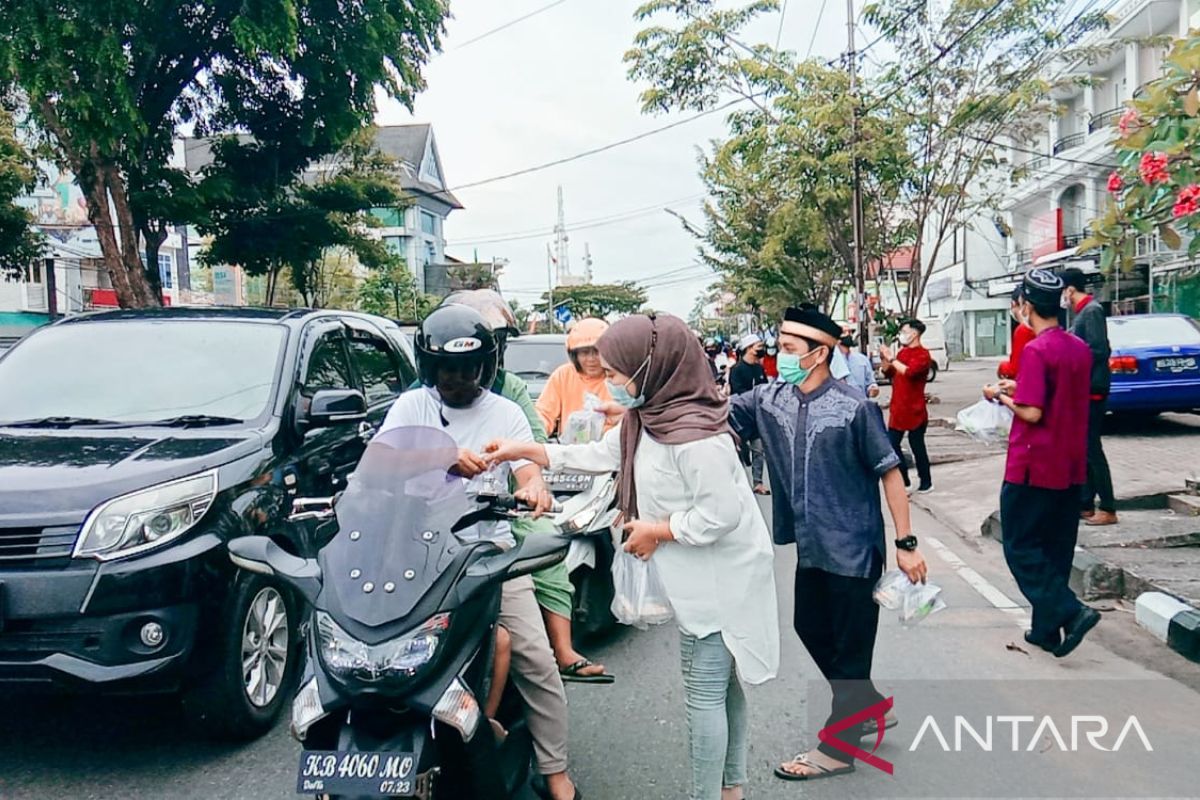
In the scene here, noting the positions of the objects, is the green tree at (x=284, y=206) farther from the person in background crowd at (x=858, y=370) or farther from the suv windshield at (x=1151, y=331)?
the suv windshield at (x=1151, y=331)

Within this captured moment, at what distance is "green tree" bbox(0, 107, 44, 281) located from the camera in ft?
57.1

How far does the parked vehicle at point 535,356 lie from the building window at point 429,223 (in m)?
41.0

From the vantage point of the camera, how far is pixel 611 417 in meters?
5.03

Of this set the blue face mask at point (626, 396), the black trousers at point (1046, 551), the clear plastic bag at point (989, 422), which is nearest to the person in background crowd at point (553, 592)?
the blue face mask at point (626, 396)

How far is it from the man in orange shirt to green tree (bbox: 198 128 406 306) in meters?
12.8

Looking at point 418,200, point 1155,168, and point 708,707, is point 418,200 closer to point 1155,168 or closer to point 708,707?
point 1155,168

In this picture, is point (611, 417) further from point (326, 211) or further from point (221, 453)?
point (326, 211)

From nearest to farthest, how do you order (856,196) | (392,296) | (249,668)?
1. (249,668)
2. (856,196)
3. (392,296)

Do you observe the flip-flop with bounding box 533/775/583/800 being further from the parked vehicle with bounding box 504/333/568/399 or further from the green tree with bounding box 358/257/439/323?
the green tree with bounding box 358/257/439/323

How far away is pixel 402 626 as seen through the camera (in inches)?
93.4

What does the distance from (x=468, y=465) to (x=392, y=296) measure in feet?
114

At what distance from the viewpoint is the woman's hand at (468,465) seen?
290 centimetres

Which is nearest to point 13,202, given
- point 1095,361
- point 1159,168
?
point 1095,361

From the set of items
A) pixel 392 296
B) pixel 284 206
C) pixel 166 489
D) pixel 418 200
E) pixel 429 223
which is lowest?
pixel 166 489
